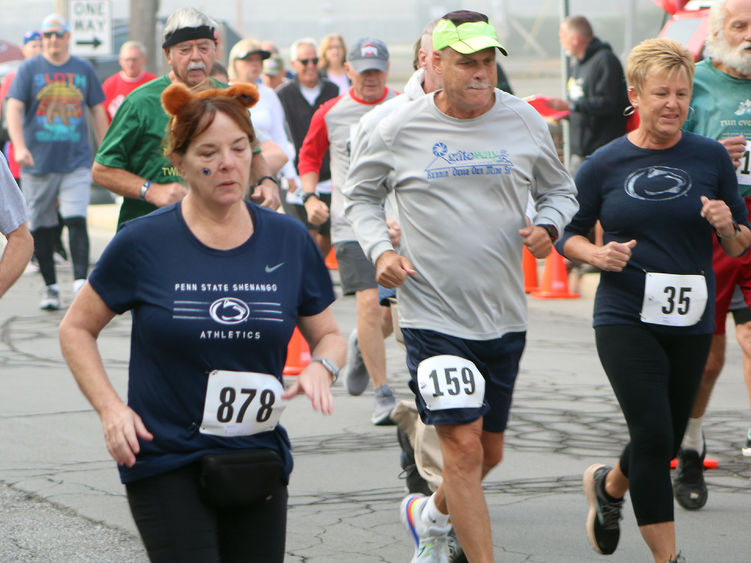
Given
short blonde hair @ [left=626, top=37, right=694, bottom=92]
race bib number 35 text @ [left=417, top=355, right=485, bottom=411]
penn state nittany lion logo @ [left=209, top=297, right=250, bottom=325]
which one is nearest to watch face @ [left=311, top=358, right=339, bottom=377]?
penn state nittany lion logo @ [left=209, top=297, right=250, bottom=325]

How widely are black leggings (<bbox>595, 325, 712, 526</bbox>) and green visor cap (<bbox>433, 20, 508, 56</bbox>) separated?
1088 mm

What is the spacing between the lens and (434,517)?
482 centimetres

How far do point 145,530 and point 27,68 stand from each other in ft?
30.3

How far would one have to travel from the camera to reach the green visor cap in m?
4.55

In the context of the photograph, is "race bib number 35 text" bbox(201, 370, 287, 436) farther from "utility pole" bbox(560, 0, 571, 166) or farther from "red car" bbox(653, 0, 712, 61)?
"utility pole" bbox(560, 0, 571, 166)

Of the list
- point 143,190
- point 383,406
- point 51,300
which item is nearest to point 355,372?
point 383,406

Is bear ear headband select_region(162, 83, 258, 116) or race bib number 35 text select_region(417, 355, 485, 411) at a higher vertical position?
bear ear headband select_region(162, 83, 258, 116)

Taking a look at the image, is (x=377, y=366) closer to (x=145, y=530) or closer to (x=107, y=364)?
(x=107, y=364)

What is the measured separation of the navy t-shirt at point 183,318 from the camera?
333 cm

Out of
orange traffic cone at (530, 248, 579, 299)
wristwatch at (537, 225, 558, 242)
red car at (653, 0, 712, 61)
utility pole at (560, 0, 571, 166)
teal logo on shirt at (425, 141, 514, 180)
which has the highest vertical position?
teal logo on shirt at (425, 141, 514, 180)

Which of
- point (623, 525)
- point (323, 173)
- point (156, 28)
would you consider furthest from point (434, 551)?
point (156, 28)

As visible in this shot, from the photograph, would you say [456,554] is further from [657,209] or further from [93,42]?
[93,42]

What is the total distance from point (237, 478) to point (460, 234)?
1.62 m

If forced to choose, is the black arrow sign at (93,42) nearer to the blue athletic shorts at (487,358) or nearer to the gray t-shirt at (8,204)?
the gray t-shirt at (8,204)
